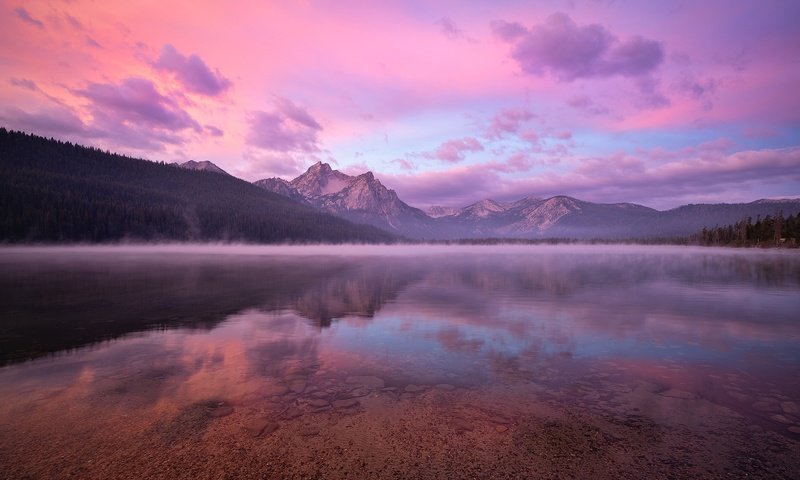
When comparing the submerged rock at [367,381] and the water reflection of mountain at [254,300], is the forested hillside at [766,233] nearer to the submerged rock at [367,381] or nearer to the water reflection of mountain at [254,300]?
the water reflection of mountain at [254,300]

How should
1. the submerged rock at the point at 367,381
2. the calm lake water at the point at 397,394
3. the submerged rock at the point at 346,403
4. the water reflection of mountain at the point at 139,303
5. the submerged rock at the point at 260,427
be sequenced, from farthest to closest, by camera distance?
1. the water reflection of mountain at the point at 139,303
2. the submerged rock at the point at 367,381
3. the submerged rock at the point at 346,403
4. the submerged rock at the point at 260,427
5. the calm lake water at the point at 397,394

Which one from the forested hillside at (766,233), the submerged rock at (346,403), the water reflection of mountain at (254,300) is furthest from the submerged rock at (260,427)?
the forested hillside at (766,233)

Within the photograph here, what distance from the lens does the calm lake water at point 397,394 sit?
28.1 ft

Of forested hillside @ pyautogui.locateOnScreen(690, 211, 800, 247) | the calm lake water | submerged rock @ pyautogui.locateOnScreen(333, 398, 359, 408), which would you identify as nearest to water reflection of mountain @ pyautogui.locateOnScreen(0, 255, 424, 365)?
the calm lake water

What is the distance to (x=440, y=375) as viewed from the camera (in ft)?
47.9

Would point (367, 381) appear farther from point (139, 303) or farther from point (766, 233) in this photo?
point (766, 233)

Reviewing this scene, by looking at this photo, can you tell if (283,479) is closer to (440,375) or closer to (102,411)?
(102,411)

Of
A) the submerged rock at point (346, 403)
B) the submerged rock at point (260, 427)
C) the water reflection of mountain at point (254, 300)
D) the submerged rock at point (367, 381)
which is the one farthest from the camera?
the water reflection of mountain at point (254, 300)

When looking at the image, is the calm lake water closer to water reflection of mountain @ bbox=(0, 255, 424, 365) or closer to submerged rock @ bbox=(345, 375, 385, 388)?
submerged rock @ bbox=(345, 375, 385, 388)

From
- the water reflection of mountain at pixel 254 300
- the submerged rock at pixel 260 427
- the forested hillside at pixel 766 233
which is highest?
the forested hillside at pixel 766 233

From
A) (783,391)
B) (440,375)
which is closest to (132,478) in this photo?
(440,375)

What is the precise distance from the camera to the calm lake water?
8570mm

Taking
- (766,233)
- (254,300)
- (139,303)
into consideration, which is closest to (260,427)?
(254,300)

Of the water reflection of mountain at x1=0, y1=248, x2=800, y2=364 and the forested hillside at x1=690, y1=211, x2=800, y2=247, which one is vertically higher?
the forested hillside at x1=690, y1=211, x2=800, y2=247
